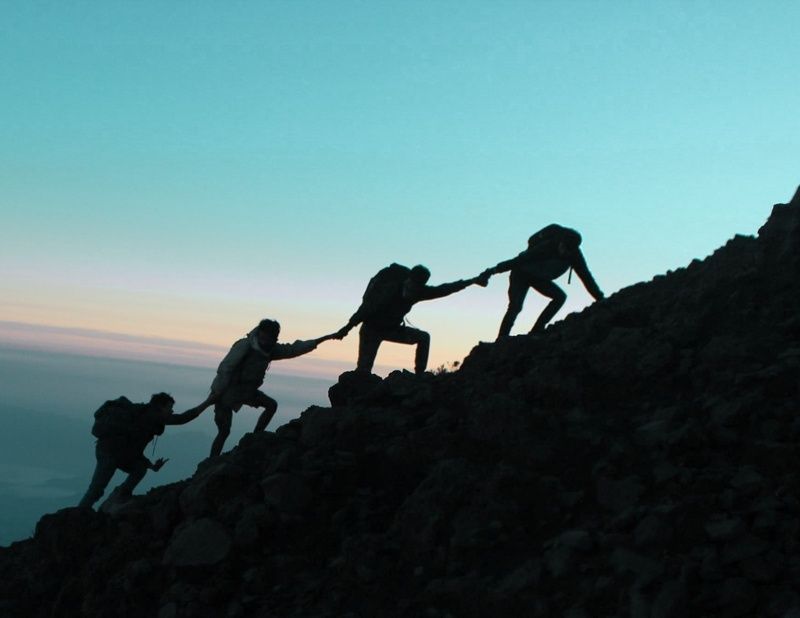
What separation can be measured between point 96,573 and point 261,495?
87.1 inches

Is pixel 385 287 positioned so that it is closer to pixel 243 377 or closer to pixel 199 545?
pixel 243 377

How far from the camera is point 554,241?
15.7 m

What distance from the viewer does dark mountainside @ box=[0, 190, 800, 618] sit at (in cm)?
821

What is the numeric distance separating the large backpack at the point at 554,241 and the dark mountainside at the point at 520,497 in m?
1.96

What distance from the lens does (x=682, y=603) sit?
7.41 metres

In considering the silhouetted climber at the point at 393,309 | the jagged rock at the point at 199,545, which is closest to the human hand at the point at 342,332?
the silhouetted climber at the point at 393,309

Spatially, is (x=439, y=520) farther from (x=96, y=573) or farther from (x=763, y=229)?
(x=763, y=229)

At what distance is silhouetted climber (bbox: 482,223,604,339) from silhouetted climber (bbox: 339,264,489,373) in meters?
0.93

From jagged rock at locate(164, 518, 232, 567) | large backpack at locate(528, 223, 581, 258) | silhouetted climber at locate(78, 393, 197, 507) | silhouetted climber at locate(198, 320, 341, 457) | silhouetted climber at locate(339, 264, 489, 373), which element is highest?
large backpack at locate(528, 223, 581, 258)

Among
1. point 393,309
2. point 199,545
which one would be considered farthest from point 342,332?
point 199,545

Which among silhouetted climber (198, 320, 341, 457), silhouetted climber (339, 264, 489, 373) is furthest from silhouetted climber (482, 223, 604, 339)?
silhouetted climber (198, 320, 341, 457)

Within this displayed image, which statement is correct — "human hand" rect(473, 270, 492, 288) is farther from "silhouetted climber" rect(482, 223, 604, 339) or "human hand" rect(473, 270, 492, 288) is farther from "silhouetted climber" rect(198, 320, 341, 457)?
"silhouetted climber" rect(198, 320, 341, 457)

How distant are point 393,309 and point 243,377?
9.06 ft

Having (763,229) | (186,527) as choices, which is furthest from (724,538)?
(763,229)
